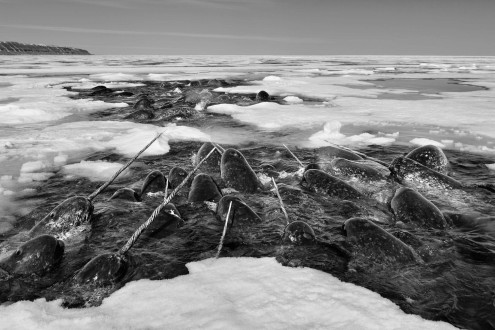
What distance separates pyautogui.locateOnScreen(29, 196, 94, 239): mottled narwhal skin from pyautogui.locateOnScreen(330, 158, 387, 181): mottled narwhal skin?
2.99 m

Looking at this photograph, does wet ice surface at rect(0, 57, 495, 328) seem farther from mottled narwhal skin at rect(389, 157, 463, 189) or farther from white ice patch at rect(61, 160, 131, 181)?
mottled narwhal skin at rect(389, 157, 463, 189)

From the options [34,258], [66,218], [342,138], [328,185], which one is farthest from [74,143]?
[342,138]

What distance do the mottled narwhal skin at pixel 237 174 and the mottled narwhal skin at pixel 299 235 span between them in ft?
4.10

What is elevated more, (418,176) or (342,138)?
(418,176)

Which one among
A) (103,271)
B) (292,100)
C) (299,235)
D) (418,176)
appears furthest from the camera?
(292,100)

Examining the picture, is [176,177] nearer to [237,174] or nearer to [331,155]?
[237,174]

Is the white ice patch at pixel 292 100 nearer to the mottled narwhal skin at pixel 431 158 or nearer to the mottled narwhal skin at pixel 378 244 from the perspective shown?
the mottled narwhal skin at pixel 431 158

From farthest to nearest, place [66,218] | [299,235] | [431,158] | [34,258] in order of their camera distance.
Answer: [431,158] → [66,218] → [299,235] → [34,258]

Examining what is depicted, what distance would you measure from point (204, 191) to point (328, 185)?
142 centimetres

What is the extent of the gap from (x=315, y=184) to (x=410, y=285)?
6.39 feet

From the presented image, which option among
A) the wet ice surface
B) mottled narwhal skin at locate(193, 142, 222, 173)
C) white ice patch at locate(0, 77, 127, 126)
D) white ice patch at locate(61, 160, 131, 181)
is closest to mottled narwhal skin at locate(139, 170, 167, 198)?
the wet ice surface

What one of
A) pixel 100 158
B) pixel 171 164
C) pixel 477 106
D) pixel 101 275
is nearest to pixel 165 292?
pixel 101 275

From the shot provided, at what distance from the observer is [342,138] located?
22.2 feet

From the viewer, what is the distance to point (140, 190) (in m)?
→ 4.23
